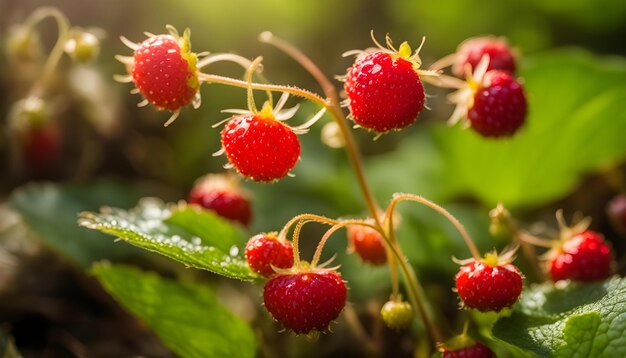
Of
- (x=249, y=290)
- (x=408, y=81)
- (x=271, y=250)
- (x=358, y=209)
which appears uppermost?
(x=408, y=81)

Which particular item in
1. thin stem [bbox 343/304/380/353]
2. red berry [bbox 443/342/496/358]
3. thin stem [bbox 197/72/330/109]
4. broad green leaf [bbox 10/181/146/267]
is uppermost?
thin stem [bbox 197/72/330/109]

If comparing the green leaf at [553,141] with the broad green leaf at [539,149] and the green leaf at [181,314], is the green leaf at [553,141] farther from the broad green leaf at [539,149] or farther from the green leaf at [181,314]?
the green leaf at [181,314]

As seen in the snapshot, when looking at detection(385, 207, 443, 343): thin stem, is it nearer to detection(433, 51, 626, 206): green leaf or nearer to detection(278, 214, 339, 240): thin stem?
detection(278, 214, 339, 240): thin stem

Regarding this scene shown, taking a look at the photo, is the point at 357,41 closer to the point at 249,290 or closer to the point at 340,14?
the point at 340,14

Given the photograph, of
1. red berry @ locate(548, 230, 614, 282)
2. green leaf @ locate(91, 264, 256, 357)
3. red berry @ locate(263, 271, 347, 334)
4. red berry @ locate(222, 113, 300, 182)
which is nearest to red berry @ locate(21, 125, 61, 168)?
green leaf @ locate(91, 264, 256, 357)

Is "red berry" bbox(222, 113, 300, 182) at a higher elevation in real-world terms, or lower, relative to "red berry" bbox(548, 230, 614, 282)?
higher

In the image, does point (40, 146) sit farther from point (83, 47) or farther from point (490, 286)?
point (490, 286)

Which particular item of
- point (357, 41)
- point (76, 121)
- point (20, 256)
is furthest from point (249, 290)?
point (357, 41)
